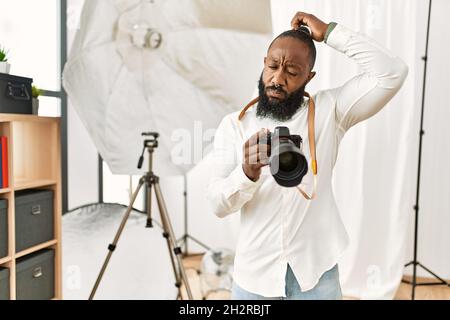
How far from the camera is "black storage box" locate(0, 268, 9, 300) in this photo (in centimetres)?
114

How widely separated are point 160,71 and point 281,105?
51cm

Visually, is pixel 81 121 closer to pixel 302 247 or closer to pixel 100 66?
pixel 100 66

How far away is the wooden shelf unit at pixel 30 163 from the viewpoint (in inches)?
44.1

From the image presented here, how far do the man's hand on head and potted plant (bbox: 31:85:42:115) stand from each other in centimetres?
76

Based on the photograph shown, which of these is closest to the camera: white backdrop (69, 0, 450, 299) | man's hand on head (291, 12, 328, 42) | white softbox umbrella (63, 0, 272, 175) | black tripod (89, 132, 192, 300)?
man's hand on head (291, 12, 328, 42)

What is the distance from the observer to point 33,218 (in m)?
1.20

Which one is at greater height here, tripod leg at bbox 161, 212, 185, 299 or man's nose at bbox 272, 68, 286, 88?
man's nose at bbox 272, 68, 286, 88

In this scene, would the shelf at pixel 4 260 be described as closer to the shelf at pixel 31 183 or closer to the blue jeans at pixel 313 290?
the shelf at pixel 31 183

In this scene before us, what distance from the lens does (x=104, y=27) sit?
111 centimetres

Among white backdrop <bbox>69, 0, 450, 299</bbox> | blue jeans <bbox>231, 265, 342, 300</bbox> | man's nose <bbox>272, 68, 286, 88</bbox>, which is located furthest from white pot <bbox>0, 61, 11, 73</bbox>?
blue jeans <bbox>231, 265, 342, 300</bbox>

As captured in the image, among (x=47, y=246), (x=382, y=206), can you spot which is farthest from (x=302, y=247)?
(x=47, y=246)

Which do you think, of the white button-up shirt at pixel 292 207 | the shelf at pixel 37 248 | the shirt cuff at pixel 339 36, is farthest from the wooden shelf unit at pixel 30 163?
the shirt cuff at pixel 339 36

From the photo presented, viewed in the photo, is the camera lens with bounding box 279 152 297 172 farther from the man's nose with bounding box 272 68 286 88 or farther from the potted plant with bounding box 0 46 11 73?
A: the potted plant with bounding box 0 46 11 73

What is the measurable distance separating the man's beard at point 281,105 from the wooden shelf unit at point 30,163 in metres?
0.69
